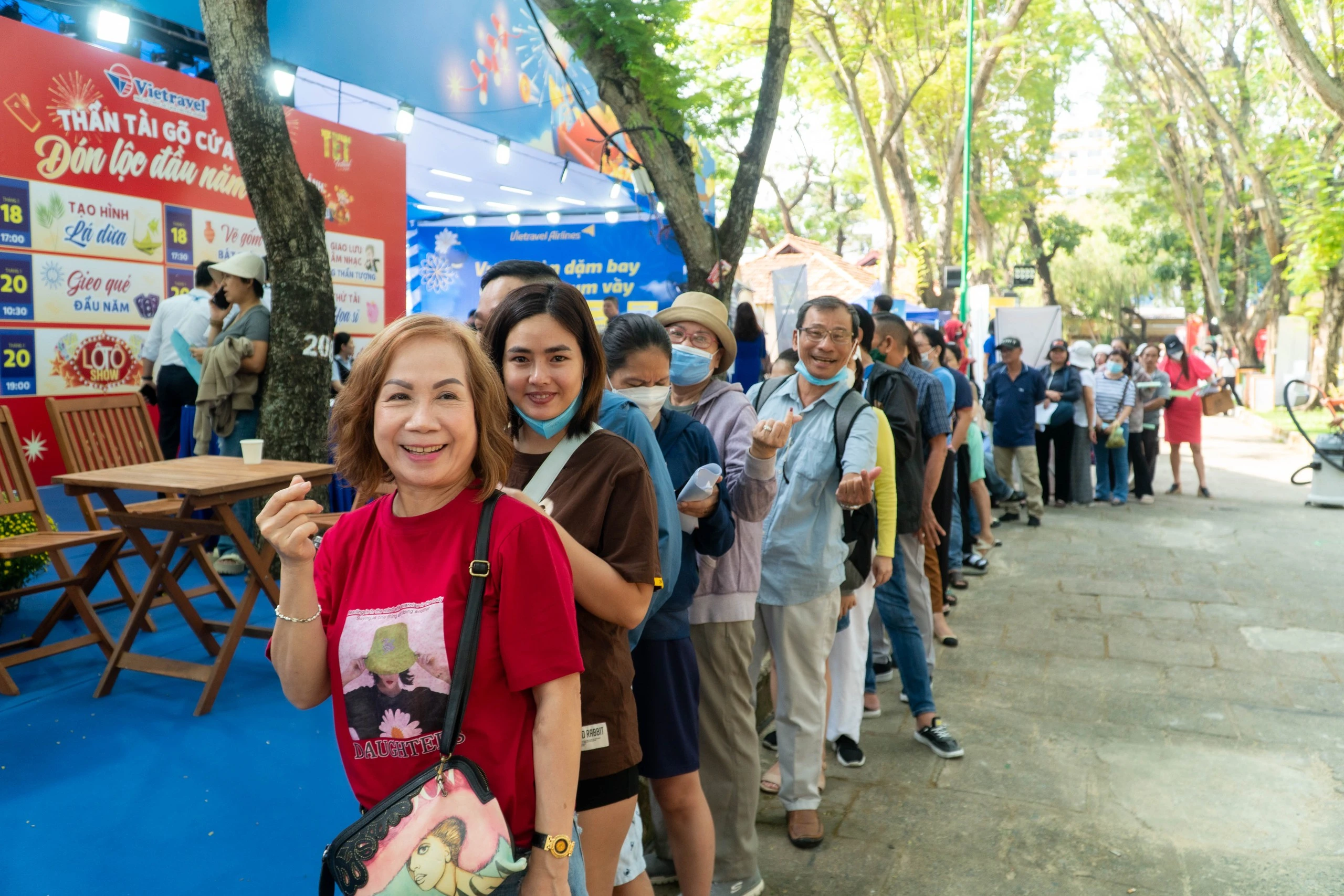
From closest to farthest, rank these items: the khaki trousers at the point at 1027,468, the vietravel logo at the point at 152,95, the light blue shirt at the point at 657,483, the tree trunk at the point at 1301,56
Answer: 1. the light blue shirt at the point at 657,483
2. the vietravel logo at the point at 152,95
3. the khaki trousers at the point at 1027,468
4. the tree trunk at the point at 1301,56

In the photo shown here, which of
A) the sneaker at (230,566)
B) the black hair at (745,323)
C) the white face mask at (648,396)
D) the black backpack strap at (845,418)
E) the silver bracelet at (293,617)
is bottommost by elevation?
the sneaker at (230,566)

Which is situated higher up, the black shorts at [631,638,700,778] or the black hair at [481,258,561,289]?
the black hair at [481,258,561,289]

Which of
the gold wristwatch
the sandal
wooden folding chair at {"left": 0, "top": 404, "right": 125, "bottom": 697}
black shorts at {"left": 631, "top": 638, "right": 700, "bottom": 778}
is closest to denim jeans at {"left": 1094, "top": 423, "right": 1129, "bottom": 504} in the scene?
the sandal

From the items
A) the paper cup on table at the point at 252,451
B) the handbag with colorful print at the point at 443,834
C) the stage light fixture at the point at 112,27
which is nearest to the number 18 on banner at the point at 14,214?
the stage light fixture at the point at 112,27

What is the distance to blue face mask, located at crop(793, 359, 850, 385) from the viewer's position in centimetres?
363

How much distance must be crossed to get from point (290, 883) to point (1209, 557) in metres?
7.87

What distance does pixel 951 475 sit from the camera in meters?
5.94

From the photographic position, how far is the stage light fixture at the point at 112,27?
→ 22.7 feet

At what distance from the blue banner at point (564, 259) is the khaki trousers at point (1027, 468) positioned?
5.10 meters

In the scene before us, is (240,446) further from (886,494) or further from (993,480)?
(993,480)

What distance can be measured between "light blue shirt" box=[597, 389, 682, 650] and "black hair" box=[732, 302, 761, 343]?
6.72 metres

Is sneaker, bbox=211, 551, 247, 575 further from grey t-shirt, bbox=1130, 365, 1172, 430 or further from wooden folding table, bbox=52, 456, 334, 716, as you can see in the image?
grey t-shirt, bbox=1130, 365, 1172, 430

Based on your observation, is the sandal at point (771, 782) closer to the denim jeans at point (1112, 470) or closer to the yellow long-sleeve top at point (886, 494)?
the yellow long-sleeve top at point (886, 494)

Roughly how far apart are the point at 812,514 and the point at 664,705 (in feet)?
4.01
